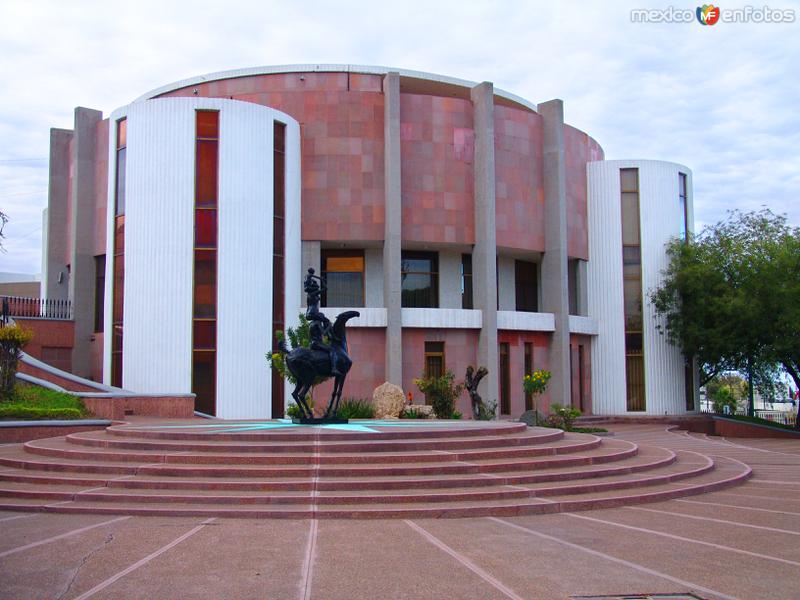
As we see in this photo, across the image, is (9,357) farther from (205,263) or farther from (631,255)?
(631,255)

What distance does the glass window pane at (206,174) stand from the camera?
30.9 meters

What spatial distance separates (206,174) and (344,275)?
27.9 feet

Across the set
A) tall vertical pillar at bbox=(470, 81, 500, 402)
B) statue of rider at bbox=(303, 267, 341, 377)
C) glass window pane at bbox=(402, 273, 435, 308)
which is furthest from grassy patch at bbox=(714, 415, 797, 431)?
statue of rider at bbox=(303, 267, 341, 377)

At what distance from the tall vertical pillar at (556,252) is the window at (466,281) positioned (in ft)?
11.5

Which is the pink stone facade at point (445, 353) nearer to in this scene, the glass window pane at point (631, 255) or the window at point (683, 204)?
the glass window pane at point (631, 255)

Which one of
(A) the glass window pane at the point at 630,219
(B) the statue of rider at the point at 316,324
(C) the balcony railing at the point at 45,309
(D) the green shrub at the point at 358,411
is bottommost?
(D) the green shrub at the point at 358,411

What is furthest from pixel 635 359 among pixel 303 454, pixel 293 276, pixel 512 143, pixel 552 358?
pixel 303 454

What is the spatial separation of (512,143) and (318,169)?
30.6ft

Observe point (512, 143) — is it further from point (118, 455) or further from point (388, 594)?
point (388, 594)

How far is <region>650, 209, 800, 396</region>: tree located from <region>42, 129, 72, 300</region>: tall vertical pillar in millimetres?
29461

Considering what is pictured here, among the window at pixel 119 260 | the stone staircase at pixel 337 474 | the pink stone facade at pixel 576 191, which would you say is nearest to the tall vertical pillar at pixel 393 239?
the pink stone facade at pixel 576 191

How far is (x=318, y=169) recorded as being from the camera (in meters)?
34.7

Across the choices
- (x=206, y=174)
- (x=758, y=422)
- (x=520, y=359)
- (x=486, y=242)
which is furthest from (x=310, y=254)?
(x=758, y=422)

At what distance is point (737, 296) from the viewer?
36.6m
